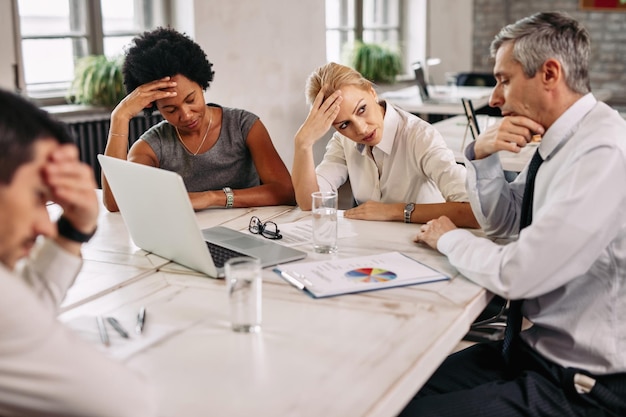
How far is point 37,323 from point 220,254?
3.30 ft

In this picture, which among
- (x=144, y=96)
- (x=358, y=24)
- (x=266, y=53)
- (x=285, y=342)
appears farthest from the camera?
(x=358, y=24)

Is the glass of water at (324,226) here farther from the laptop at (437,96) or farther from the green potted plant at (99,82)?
the laptop at (437,96)

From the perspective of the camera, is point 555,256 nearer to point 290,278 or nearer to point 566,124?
point 566,124

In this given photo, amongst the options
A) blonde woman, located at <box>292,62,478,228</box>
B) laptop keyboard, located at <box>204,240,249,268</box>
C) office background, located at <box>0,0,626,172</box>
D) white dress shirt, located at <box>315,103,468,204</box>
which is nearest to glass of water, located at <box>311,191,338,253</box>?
laptop keyboard, located at <box>204,240,249,268</box>

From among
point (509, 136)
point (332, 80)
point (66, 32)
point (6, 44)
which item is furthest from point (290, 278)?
point (66, 32)

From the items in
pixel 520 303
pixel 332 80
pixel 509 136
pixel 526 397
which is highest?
pixel 332 80

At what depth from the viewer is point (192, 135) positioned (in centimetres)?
270

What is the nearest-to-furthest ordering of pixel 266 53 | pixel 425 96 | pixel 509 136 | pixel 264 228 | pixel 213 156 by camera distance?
pixel 509 136 → pixel 264 228 → pixel 213 156 → pixel 425 96 → pixel 266 53

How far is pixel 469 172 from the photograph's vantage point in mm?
2020

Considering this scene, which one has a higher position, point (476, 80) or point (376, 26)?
point (376, 26)

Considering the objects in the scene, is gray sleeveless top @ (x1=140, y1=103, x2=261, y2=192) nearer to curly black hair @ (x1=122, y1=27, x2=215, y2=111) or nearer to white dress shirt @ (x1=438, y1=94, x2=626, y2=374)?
curly black hair @ (x1=122, y1=27, x2=215, y2=111)

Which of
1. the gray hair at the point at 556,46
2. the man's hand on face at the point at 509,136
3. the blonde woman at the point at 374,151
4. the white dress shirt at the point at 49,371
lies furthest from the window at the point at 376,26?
the white dress shirt at the point at 49,371

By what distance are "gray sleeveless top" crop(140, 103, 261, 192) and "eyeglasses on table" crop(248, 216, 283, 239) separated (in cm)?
51

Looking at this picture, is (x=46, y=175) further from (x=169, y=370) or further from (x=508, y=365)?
(x=508, y=365)
